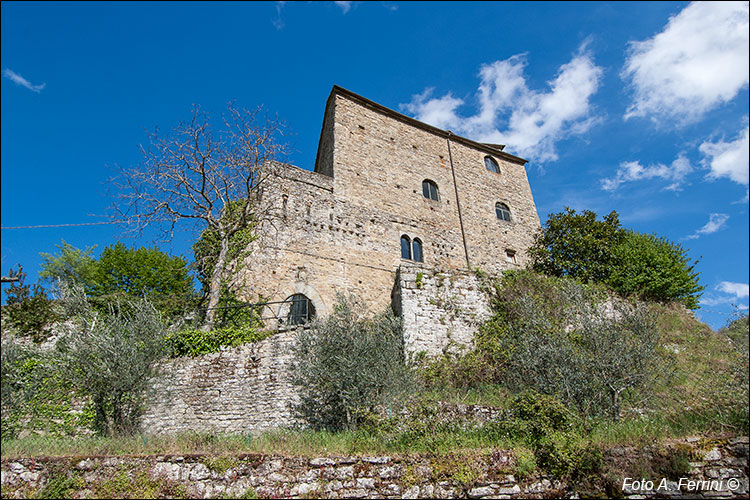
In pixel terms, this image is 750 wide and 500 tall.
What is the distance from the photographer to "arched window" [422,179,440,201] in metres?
19.8

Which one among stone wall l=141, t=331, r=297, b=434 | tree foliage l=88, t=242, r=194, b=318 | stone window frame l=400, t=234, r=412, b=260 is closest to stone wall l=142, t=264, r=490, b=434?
stone wall l=141, t=331, r=297, b=434

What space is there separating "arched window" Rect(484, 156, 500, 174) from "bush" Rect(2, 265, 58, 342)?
20.9 m

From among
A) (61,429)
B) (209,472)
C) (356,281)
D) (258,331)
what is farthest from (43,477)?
(356,281)

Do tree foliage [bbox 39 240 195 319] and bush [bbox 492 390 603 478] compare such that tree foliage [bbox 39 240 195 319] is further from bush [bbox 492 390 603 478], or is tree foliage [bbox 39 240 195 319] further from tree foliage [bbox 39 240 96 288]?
bush [bbox 492 390 603 478]

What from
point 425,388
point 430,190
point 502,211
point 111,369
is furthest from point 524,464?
point 502,211

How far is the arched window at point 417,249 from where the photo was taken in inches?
696

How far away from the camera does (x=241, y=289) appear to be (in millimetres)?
13102

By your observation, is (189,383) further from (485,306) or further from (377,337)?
(485,306)

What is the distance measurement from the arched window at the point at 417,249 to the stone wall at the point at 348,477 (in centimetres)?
1182

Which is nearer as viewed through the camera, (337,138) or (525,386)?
(525,386)

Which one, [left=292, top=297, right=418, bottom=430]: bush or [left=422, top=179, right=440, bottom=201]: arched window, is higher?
[left=422, top=179, right=440, bottom=201]: arched window

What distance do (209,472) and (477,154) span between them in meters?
21.4

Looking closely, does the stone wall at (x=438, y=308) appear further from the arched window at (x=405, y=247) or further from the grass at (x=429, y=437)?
the grass at (x=429, y=437)

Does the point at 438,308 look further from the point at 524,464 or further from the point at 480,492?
the point at 480,492
